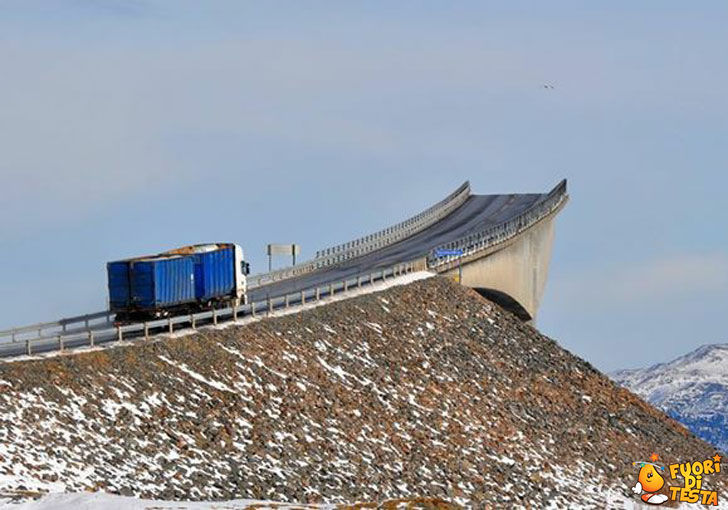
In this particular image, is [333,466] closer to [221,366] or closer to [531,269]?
[221,366]

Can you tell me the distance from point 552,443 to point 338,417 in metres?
13.0

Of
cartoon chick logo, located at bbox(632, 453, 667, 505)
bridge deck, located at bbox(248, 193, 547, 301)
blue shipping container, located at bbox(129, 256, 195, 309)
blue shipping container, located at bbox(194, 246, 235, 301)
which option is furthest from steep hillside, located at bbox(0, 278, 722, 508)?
bridge deck, located at bbox(248, 193, 547, 301)

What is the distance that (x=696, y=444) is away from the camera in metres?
74.3

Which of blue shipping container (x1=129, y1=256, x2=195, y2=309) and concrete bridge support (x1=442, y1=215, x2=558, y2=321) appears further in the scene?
concrete bridge support (x1=442, y1=215, x2=558, y2=321)

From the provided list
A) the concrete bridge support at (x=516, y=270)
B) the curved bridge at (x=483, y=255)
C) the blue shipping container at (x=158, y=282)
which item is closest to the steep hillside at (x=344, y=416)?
the blue shipping container at (x=158, y=282)

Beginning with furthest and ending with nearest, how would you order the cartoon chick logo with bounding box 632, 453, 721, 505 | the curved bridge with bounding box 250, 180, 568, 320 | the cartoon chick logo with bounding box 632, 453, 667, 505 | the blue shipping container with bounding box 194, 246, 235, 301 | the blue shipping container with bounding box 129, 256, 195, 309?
the curved bridge with bounding box 250, 180, 568, 320, the blue shipping container with bounding box 194, 246, 235, 301, the blue shipping container with bounding box 129, 256, 195, 309, the cartoon chick logo with bounding box 632, 453, 721, 505, the cartoon chick logo with bounding box 632, 453, 667, 505

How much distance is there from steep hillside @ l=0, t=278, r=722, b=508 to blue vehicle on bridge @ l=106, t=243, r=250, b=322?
3.50m

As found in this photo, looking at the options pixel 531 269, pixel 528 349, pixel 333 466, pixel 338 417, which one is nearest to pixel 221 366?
pixel 338 417

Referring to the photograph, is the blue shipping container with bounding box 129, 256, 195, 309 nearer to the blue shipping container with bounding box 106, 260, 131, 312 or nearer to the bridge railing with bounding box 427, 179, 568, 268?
the blue shipping container with bounding box 106, 260, 131, 312

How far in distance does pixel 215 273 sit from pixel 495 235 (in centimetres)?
3631

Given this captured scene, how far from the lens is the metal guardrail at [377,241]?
87188 millimetres

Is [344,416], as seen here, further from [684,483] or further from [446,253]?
[446,253]

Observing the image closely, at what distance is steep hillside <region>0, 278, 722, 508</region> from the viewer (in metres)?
46.1

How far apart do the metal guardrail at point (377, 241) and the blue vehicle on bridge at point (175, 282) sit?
497 inches
